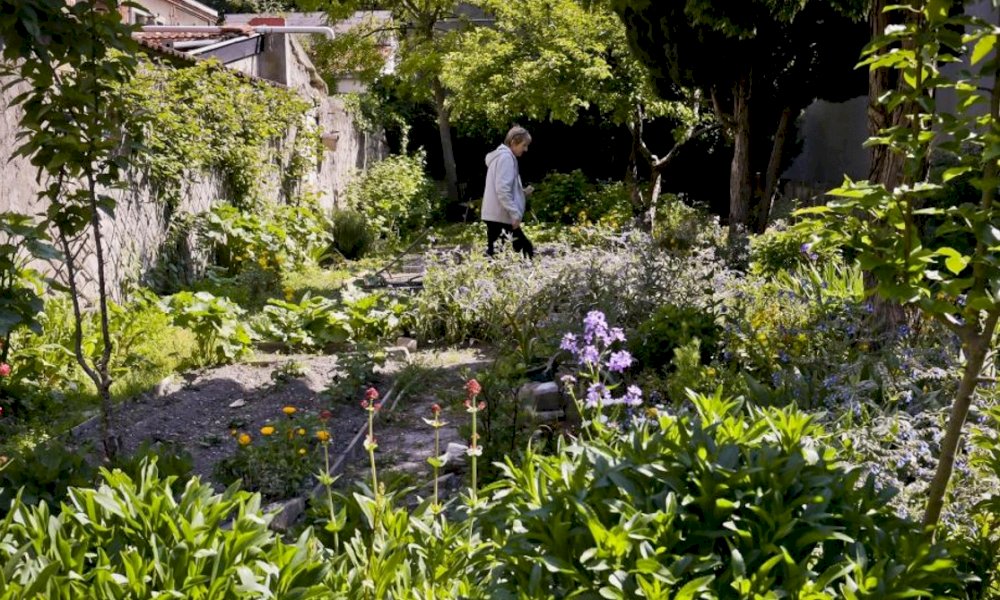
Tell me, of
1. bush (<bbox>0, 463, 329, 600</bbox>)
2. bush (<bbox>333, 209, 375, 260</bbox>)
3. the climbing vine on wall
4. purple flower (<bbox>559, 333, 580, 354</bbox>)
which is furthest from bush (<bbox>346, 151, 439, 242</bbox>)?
bush (<bbox>0, 463, 329, 600</bbox>)

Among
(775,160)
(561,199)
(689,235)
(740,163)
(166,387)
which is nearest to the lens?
(166,387)

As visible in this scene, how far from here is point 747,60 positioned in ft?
30.6

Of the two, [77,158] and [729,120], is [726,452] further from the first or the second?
[729,120]

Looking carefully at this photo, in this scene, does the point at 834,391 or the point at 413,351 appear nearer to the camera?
the point at 834,391

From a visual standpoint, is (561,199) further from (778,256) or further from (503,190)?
(778,256)

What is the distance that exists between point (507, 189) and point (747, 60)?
276 cm

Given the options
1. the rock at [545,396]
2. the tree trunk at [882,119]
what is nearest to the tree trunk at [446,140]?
the tree trunk at [882,119]

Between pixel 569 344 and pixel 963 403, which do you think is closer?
pixel 963 403

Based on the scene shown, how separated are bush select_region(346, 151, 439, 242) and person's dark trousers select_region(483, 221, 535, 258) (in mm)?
4870

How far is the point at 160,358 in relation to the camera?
20.1 ft

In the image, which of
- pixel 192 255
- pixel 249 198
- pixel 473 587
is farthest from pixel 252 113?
pixel 473 587

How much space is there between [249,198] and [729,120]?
5213mm

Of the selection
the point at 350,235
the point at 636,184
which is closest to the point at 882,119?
the point at 350,235

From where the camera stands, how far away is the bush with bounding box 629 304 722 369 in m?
5.16
